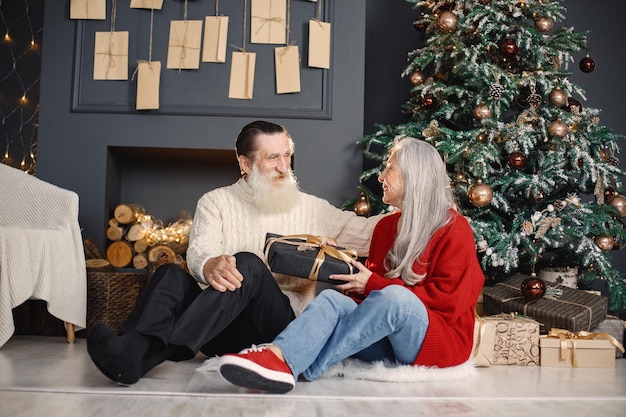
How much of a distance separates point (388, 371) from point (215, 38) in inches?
87.3

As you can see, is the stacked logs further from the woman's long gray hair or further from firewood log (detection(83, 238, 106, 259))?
the woman's long gray hair

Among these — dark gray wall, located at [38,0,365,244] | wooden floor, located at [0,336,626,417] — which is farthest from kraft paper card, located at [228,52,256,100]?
wooden floor, located at [0,336,626,417]

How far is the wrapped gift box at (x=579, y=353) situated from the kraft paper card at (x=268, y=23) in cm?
212

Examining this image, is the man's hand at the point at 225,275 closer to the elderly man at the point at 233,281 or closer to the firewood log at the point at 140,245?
the elderly man at the point at 233,281

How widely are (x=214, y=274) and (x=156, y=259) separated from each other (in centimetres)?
143

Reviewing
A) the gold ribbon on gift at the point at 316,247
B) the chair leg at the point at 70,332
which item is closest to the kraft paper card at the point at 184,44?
the chair leg at the point at 70,332

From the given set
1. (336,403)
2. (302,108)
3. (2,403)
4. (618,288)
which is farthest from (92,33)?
(618,288)

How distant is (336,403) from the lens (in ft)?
6.43

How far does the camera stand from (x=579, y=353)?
9.18 ft

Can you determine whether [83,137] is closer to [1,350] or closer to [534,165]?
[1,350]

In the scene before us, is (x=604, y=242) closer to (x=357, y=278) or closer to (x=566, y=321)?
(x=566, y=321)

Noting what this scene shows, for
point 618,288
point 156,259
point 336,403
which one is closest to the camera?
point 336,403

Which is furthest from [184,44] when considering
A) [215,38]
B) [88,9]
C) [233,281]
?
[233,281]

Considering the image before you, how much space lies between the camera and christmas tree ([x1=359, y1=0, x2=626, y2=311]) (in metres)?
3.12
